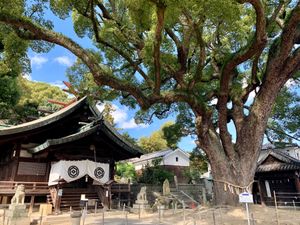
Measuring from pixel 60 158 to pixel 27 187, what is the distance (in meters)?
2.28

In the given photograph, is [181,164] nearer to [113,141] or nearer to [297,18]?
[113,141]

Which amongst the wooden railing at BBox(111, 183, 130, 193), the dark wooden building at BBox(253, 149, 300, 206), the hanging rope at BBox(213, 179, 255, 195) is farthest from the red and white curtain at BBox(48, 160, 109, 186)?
the dark wooden building at BBox(253, 149, 300, 206)

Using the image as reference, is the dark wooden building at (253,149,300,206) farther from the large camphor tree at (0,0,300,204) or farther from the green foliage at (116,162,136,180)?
the green foliage at (116,162,136,180)

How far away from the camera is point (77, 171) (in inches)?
524

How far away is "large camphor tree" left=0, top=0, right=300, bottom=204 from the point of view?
873cm

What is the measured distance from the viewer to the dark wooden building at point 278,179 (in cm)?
1786

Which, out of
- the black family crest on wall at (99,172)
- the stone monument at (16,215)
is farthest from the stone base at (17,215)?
the black family crest on wall at (99,172)

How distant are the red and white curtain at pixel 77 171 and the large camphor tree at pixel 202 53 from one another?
4.17 meters

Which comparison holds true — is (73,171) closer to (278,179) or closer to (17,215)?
(17,215)

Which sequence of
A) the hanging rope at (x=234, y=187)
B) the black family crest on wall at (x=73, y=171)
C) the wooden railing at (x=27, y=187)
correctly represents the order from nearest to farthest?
the hanging rope at (x=234, y=187) < the wooden railing at (x=27, y=187) < the black family crest on wall at (x=73, y=171)

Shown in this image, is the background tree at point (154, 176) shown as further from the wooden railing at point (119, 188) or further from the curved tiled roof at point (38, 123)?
the curved tiled roof at point (38, 123)

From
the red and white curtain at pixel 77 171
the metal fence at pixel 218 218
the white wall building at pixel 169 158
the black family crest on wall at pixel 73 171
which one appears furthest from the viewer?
the white wall building at pixel 169 158

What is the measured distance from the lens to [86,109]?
16.4m

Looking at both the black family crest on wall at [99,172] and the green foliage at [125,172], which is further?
the green foliage at [125,172]
